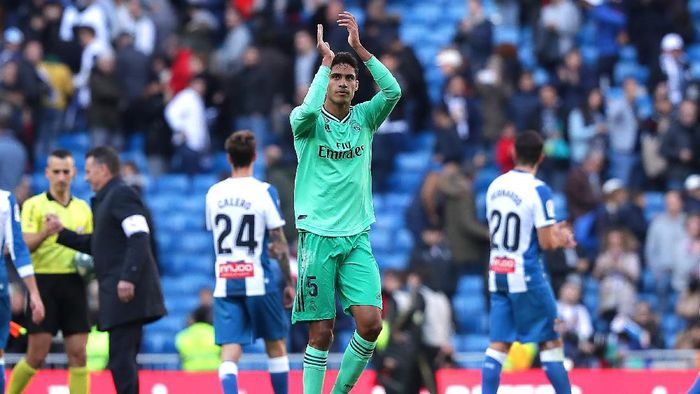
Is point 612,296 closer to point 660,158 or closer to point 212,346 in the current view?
point 660,158

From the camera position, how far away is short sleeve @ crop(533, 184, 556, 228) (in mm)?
14344

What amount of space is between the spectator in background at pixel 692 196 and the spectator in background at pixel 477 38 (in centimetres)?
390

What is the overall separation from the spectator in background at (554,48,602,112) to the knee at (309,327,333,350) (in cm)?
1235

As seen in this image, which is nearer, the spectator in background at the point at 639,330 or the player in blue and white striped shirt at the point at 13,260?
the player in blue and white striped shirt at the point at 13,260

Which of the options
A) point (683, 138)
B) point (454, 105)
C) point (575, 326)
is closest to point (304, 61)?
point (454, 105)

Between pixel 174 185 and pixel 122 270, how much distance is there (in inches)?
448

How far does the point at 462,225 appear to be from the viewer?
22312 mm

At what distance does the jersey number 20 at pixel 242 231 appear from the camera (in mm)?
14391

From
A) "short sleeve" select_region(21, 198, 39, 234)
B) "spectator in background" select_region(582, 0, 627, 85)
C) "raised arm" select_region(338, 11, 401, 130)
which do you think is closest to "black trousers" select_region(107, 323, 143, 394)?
"short sleeve" select_region(21, 198, 39, 234)

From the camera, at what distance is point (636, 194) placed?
2333cm

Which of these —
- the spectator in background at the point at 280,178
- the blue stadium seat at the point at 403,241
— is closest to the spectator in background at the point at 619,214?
the blue stadium seat at the point at 403,241

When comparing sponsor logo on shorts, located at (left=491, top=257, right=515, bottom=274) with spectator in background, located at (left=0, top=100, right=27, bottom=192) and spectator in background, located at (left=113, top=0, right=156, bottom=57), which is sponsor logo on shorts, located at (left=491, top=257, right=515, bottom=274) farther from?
spectator in background, located at (left=113, top=0, right=156, bottom=57)

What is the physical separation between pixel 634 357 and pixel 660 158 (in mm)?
Answer: 4824

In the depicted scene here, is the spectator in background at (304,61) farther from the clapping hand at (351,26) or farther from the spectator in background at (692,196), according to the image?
the clapping hand at (351,26)
